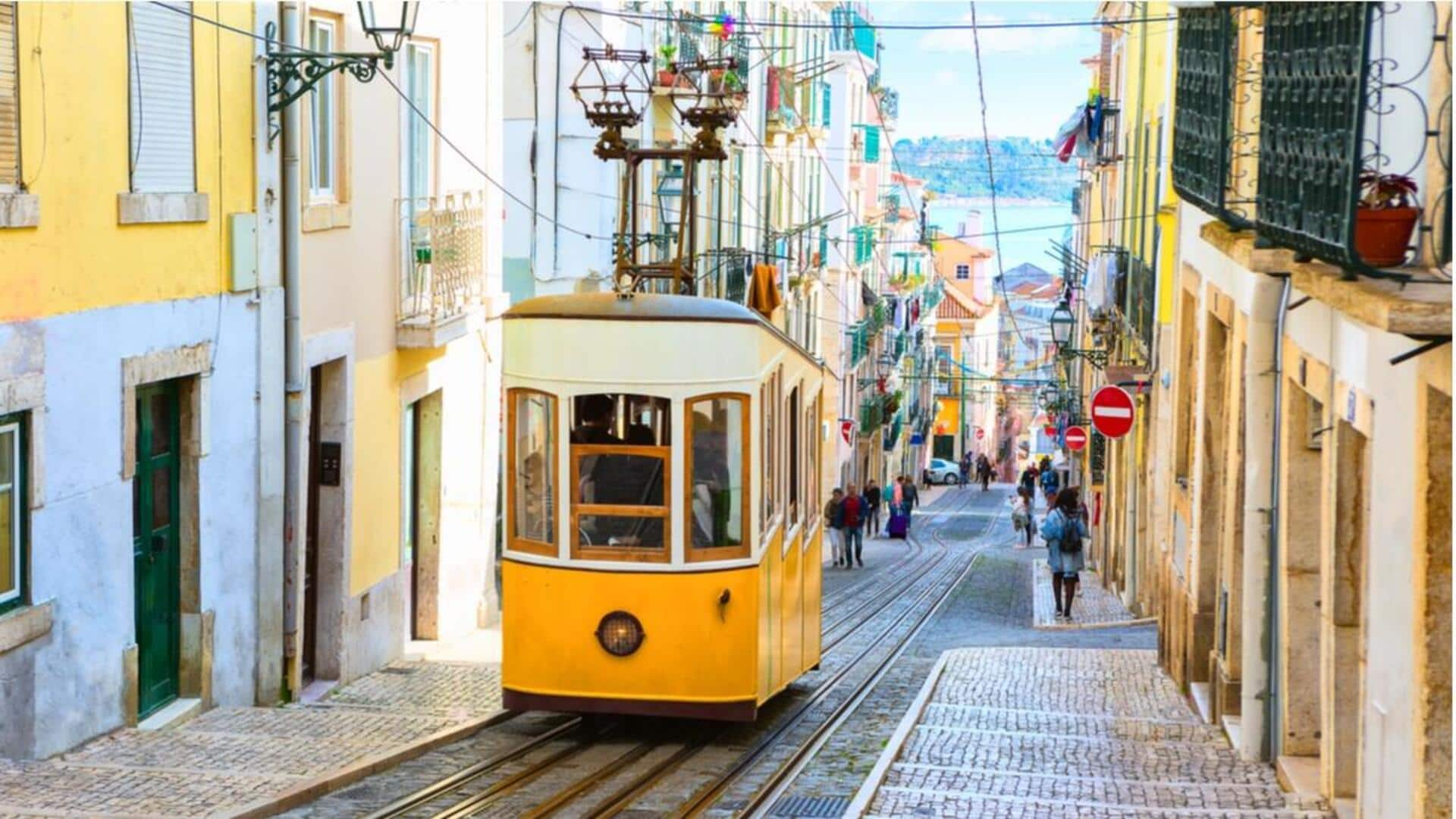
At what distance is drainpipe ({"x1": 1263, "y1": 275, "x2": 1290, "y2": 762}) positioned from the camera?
11.1m

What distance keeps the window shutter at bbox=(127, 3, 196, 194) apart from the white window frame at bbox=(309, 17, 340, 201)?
6.64ft

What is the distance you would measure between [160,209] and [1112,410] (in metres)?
11.7

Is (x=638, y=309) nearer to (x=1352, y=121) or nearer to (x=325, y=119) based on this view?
(x=325, y=119)

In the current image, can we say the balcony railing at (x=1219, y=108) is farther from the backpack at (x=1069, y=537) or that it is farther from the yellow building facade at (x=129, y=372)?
the backpack at (x=1069, y=537)

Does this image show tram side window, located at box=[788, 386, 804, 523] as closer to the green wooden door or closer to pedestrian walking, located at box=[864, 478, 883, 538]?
the green wooden door

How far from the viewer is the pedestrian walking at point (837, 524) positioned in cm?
3081

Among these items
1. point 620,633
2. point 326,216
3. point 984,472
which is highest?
point 326,216

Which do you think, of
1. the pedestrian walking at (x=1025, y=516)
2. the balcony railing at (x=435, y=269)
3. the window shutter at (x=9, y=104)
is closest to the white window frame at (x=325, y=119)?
the balcony railing at (x=435, y=269)

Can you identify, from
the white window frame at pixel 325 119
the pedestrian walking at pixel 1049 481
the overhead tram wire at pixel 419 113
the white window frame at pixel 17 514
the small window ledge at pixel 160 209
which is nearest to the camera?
the white window frame at pixel 17 514

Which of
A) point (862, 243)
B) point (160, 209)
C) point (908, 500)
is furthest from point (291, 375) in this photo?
point (862, 243)

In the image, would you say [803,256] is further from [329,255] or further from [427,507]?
[329,255]

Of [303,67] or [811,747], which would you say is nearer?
[811,747]

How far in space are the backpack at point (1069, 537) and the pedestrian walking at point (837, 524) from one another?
9382 millimetres

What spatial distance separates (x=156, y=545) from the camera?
11594 mm
